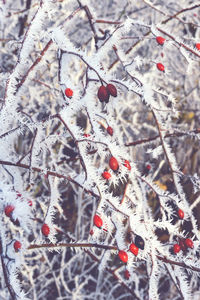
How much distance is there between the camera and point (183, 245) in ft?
3.46

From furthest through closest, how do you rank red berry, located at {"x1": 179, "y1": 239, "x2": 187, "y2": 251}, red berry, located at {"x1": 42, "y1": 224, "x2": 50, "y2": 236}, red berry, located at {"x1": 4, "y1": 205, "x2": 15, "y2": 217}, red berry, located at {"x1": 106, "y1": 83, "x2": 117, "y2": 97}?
red berry, located at {"x1": 179, "y1": 239, "x2": 187, "y2": 251} < red berry, located at {"x1": 42, "y1": 224, "x2": 50, "y2": 236} < red berry, located at {"x1": 106, "y1": 83, "x2": 117, "y2": 97} < red berry, located at {"x1": 4, "y1": 205, "x2": 15, "y2": 217}

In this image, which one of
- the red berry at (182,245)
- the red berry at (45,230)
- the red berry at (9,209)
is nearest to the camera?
the red berry at (9,209)

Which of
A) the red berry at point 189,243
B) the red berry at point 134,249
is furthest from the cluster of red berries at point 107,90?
the red berry at point 189,243

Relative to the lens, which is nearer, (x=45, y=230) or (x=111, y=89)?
(x=111, y=89)

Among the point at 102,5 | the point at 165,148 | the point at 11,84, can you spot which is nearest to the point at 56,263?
the point at 165,148

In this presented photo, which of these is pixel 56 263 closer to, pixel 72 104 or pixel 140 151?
pixel 140 151

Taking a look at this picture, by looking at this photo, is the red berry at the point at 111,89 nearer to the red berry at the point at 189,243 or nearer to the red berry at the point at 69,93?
the red berry at the point at 69,93

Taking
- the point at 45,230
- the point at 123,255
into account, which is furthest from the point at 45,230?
the point at 123,255

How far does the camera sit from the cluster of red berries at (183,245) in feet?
3.39

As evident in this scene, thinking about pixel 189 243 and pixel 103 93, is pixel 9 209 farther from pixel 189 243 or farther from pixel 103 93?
pixel 189 243

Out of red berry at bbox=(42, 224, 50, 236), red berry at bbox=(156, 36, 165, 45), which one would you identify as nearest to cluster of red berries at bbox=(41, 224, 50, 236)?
red berry at bbox=(42, 224, 50, 236)

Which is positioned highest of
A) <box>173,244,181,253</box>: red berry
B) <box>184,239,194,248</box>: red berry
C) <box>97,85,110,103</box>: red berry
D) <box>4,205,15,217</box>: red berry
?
<box>97,85,110,103</box>: red berry

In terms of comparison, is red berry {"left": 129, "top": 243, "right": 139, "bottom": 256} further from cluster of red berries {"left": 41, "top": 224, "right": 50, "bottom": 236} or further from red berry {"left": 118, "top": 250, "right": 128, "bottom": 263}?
cluster of red berries {"left": 41, "top": 224, "right": 50, "bottom": 236}

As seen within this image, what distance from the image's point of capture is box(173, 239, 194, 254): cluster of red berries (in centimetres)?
103
